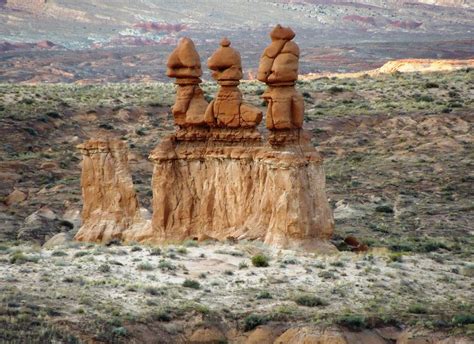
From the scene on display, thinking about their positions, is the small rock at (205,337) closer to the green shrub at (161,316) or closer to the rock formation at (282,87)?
the green shrub at (161,316)

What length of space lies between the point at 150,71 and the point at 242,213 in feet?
478

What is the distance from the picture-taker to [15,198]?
53469 mm

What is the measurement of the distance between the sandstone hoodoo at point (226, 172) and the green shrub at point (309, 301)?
205 inches

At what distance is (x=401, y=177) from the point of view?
187 ft

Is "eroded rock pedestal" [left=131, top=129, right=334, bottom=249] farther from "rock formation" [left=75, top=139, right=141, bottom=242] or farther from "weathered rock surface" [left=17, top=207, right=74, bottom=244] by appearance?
"weathered rock surface" [left=17, top=207, right=74, bottom=244]

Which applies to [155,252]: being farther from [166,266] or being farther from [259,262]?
[259,262]

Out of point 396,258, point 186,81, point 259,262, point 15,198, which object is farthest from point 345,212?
point 259,262

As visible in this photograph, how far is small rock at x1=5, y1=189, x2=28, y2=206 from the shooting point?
53.1 metres

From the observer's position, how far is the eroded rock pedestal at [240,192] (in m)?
32.8

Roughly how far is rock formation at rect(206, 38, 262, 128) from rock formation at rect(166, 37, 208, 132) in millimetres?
1113

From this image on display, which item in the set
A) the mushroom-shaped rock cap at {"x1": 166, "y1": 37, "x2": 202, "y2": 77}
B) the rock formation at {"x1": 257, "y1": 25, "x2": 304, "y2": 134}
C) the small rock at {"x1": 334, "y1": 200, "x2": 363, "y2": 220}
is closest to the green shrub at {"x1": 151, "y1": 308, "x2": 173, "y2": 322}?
the rock formation at {"x1": 257, "y1": 25, "x2": 304, "y2": 134}

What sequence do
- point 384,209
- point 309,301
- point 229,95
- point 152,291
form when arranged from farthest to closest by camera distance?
point 384,209
point 229,95
point 152,291
point 309,301

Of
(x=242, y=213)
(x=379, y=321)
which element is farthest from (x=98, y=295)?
(x=242, y=213)

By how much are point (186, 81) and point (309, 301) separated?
12.4 metres
